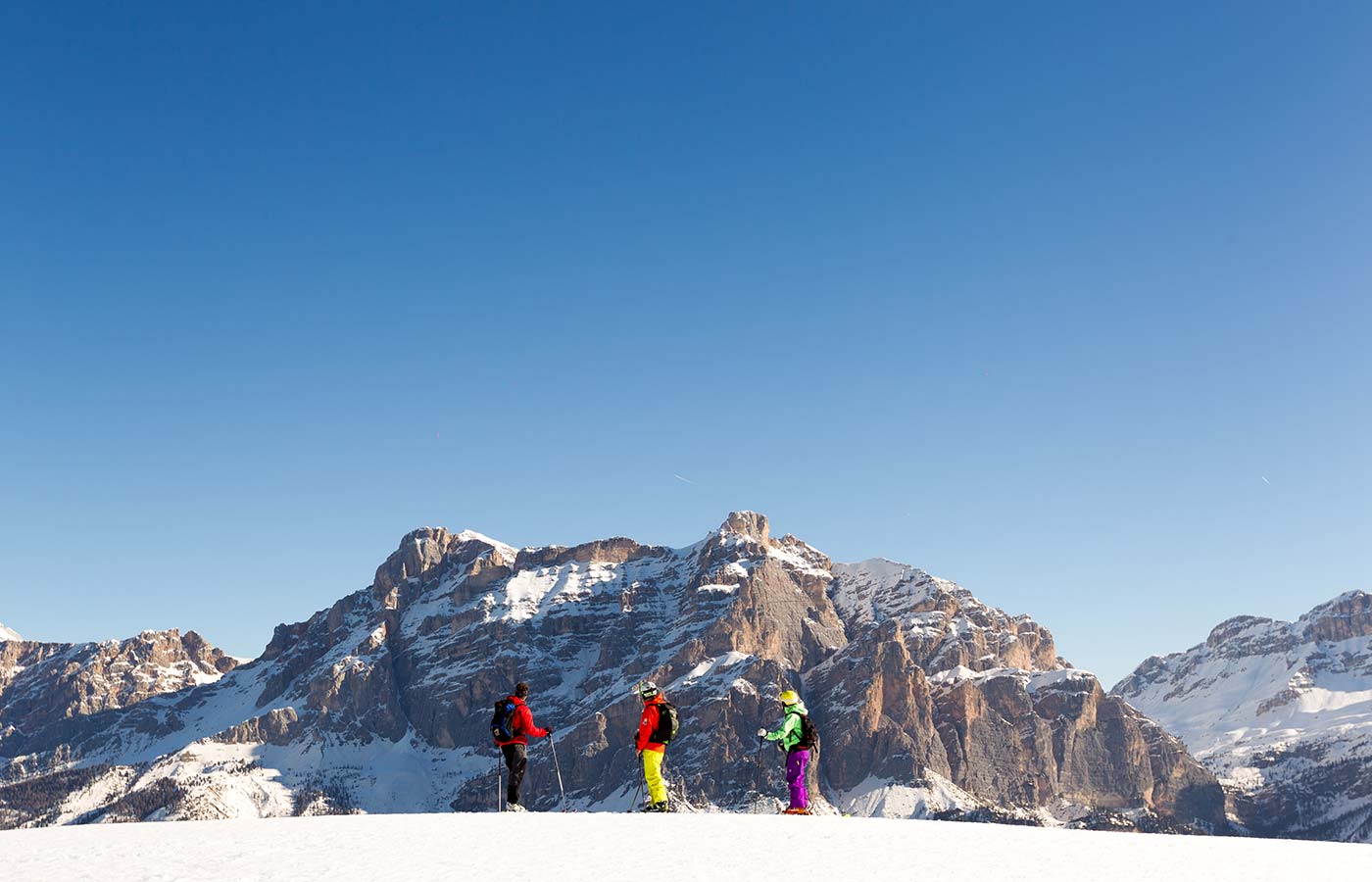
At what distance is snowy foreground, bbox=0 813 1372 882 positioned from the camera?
18.5 m

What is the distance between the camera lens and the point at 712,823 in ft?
76.0

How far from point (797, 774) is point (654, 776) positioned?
11.7ft

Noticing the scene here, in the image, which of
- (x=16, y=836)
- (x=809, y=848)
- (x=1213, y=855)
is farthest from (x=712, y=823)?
(x=16, y=836)

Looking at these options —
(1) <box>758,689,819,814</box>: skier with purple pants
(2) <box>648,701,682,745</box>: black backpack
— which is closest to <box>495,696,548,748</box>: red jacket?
(2) <box>648,701,682,745</box>: black backpack

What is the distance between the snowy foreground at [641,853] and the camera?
18.5 meters

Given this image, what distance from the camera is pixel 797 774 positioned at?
90.1 feet

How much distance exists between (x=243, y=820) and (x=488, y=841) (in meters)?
8.48

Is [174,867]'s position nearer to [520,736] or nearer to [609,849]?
[609,849]

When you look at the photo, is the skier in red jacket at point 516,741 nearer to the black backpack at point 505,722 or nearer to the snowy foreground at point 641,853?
the black backpack at point 505,722

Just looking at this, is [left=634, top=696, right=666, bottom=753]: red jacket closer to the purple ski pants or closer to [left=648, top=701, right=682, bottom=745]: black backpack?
[left=648, top=701, right=682, bottom=745]: black backpack

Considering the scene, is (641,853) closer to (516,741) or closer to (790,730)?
(790,730)

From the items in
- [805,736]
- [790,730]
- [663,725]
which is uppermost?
[663,725]

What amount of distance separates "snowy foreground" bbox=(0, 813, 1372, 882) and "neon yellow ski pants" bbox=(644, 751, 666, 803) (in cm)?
346

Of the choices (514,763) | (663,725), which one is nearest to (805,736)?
(663,725)
